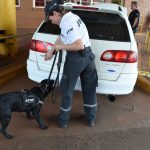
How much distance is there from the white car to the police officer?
34 centimetres

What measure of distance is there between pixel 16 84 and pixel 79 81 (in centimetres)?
198

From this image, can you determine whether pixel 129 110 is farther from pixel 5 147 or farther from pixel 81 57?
pixel 5 147

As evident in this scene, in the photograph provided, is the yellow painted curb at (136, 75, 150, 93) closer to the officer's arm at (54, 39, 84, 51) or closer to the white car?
the white car

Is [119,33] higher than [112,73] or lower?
higher

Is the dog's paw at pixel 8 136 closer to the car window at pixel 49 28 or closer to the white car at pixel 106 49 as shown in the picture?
the white car at pixel 106 49

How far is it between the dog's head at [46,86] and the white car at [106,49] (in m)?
A: 0.38

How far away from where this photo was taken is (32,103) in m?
4.20

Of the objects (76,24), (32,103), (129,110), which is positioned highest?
(76,24)

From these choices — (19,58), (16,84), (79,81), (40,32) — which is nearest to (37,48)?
(40,32)

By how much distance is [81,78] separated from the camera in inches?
178

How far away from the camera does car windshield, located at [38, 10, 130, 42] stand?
4.98 m

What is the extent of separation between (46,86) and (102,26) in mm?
1405

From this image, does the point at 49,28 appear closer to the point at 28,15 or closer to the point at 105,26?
the point at 105,26

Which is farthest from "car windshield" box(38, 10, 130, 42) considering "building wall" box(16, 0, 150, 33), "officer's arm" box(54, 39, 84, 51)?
"building wall" box(16, 0, 150, 33)
